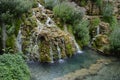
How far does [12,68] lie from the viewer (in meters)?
24.7

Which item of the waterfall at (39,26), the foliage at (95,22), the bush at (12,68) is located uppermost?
the waterfall at (39,26)

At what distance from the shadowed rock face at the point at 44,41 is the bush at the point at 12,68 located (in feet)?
31.4

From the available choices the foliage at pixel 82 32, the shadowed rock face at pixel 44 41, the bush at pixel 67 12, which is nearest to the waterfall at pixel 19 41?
the shadowed rock face at pixel 44 41

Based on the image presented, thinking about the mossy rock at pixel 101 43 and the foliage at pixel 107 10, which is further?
the foliage at pixel 107 10

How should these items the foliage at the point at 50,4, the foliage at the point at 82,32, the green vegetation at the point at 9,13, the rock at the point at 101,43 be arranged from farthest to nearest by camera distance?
the foliage at the point at 50,4
the rock at the point at 101,43
the foliage at the point at 82,32
the green vegetation at the point at 9,13

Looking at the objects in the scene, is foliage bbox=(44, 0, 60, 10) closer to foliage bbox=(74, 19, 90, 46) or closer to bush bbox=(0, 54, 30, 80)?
foliage bbox=(74, 19, 90, 46)

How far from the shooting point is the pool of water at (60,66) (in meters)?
31.3

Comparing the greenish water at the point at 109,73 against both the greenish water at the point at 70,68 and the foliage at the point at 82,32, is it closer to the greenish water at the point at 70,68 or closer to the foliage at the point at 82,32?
the greenish water at the point at 70,68

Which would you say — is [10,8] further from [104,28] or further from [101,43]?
[104,28]

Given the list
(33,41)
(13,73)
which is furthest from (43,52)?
(13,73)

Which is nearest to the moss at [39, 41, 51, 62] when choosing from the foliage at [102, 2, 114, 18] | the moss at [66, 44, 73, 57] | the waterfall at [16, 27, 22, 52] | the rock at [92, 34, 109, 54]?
the waterfall at [16, 27, 22, 52]

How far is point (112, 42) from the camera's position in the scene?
3981 centimetres

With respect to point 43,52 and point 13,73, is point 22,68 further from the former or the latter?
point 43,52

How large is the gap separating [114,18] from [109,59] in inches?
554
